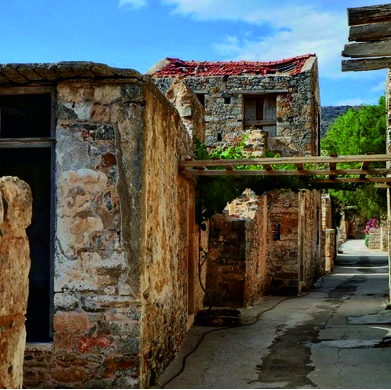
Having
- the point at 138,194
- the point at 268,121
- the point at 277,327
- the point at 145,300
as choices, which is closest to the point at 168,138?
the point at 138,194

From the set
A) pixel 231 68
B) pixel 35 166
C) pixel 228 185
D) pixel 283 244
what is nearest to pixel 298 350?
pixel 228 185

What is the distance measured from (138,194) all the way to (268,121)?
13088 millimetres

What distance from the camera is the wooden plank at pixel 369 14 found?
7633mm

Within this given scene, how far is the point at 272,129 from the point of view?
1931cm

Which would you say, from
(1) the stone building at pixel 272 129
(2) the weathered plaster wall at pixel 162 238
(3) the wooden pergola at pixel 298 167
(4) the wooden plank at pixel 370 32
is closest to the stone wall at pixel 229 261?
(1) the stone building at pixel 272 129

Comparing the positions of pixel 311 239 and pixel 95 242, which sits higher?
pixel 95 242

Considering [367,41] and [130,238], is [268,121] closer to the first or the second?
[367,41]

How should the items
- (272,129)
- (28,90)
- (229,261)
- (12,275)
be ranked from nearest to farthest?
(12,275), (28,90), (229,261), (272,129)

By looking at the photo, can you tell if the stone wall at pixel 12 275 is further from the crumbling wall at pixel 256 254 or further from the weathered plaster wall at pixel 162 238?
the crumbling wall at pixel 256 254

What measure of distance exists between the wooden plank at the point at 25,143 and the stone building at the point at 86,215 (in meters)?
0.01

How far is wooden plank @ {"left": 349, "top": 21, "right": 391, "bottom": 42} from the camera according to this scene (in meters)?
7.63

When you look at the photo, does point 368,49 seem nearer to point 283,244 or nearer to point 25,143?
point 25,143

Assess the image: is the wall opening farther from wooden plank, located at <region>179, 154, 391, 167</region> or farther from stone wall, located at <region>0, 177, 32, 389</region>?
stone wall, located at <region>0, 177, 32, 389</region>

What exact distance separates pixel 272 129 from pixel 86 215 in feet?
43.2
